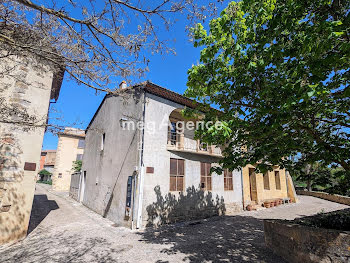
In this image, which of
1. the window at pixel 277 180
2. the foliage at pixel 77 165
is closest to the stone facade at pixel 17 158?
the window at pixel 277 180

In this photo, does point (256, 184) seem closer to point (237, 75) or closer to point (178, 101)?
point (178, 101)

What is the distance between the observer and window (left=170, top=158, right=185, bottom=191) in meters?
9.38

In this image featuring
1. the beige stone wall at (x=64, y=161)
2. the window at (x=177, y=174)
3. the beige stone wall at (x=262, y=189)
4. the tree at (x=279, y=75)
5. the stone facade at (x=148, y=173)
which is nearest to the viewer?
the tree at (x=279, y=75)

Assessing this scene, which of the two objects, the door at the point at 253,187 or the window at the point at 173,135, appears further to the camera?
the door at the point at 253,187

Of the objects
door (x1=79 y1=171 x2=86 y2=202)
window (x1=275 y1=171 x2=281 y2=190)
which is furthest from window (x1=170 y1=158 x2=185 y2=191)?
window (x1=275 y1=171 x2=281 y2=190)

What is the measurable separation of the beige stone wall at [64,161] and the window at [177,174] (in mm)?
20276

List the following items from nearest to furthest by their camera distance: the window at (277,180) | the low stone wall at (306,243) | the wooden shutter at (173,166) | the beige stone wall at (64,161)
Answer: the low stone wall at (306,243) < the wooden shutter at (173,166) < the window at (277,180) < the beige stone wall at (64,161)

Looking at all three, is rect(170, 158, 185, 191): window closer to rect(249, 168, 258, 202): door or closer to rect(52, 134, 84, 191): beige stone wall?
rect(249, 168, 258, 202): door

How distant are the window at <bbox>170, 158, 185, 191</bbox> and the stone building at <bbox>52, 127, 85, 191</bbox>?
19628 millimetres

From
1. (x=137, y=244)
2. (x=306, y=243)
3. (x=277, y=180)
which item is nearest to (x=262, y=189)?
(x=277, y=180)

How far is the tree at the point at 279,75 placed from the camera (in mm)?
3336

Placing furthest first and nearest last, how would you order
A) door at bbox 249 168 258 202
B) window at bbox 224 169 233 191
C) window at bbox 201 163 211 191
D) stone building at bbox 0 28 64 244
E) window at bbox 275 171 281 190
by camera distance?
window at bbox 275 171 281 190 < door at bbox 249 168 258 202 < window at bbox 224 169 233 191 < window at bbox 201 163 211 191 < stone building at bbox 0 28 64 244

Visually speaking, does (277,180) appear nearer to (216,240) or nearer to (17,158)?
(216,240)

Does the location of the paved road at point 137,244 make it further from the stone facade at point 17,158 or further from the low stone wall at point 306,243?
the stone facade at point 17,158
